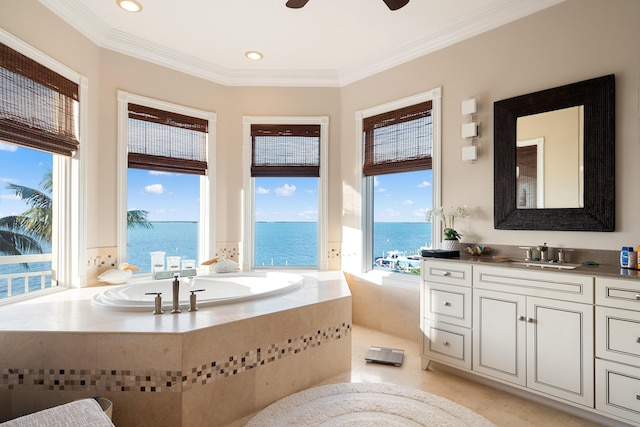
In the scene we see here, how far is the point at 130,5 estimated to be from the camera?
9.22ft

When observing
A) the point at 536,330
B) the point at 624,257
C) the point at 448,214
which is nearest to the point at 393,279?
the point at 448,214

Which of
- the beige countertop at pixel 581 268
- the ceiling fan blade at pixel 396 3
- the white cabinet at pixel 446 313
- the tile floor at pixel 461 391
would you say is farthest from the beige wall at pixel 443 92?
the ceiling fan blade at pixel 396 3

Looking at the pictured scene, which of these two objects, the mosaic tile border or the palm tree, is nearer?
the mosaic tile border

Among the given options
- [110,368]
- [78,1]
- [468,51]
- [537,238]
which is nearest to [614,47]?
[468,51]

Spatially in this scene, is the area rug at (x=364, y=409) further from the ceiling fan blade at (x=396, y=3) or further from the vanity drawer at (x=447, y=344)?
the ceiling fan blade at (x=396, y=3)

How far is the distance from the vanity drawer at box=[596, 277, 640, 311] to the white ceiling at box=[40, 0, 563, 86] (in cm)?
195

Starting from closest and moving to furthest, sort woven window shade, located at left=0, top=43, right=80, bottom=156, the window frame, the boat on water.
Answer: woven window shade, located at left=0, top=43, right=80, bottom=156 < the window frame < the boat on water

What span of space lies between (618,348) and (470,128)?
1.75 meters

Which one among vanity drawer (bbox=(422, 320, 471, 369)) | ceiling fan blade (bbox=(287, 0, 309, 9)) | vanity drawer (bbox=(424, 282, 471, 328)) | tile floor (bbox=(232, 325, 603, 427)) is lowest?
tile floor (bbox=(232, 325, 603, 427))

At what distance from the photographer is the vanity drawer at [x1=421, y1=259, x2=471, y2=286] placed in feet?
8.42

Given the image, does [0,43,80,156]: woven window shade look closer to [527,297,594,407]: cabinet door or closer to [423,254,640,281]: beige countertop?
[423,254,640,281]: beige countertop

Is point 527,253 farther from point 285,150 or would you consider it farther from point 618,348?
point 285,150

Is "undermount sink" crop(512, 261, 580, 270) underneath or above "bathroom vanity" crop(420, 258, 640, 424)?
above

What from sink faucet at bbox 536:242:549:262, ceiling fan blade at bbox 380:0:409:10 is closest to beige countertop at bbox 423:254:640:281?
sink faucet at bbox 536:242:549:262
